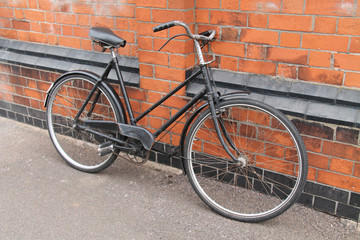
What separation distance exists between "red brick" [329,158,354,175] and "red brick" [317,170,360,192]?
0.12ft

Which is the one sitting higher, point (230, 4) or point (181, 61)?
point (230, 4)

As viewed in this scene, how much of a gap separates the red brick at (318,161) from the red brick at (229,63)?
2.90 ft

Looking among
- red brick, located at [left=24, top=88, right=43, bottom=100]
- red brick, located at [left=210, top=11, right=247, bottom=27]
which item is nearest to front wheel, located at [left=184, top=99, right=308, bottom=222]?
red brick, located at [left=210, top=11, right=247, bottom=27]

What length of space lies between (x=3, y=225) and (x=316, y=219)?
2.34 metres

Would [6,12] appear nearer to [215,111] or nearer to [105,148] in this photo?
[105,148]

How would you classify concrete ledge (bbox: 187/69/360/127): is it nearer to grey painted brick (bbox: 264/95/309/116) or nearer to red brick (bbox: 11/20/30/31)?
grey painted brick (bbox: 264/95/309/116)

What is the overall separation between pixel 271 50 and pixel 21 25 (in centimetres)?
299

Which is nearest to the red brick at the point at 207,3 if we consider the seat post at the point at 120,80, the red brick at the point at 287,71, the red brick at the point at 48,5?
the red brick at the point at 287,71

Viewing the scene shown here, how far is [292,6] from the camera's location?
2.58 metres

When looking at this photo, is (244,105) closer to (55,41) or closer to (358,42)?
(358,42)

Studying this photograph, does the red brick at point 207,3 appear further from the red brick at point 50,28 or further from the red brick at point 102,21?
the red brick at point 50,28

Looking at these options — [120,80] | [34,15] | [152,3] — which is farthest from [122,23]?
[34,15]

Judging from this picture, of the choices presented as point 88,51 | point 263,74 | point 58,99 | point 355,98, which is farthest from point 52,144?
point 355,98

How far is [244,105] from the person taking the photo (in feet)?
8.50
